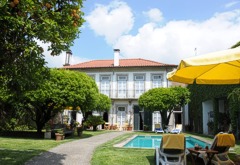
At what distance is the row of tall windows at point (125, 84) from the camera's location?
96.5 feet

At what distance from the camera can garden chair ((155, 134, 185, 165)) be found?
6098 mm

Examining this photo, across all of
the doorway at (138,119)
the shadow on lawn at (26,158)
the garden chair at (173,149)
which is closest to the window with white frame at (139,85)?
the doorway at (138,119)

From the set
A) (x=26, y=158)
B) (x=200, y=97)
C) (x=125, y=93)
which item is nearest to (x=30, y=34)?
(x=26, y=158)

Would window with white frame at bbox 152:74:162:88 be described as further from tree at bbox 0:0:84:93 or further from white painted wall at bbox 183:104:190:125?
tree at bbox 0:0:84:93

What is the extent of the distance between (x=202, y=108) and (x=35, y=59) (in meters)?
19.4

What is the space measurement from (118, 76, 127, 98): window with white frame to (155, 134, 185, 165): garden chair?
2351cm

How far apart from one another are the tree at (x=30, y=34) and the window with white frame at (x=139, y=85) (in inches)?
921

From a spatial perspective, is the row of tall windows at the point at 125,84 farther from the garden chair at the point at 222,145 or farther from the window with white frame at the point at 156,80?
the garden chair at the point at 222,145

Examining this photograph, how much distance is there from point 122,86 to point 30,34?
25145 mm

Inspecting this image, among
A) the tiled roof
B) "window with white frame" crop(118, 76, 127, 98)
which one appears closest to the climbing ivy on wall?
the tiled roof

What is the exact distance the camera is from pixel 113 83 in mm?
30328

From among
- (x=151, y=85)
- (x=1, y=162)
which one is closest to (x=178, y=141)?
(x=1, y=162)

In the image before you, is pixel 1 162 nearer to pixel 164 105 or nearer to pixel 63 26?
pixel 63 26

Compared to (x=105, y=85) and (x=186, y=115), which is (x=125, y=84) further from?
(x=186, y=115)
